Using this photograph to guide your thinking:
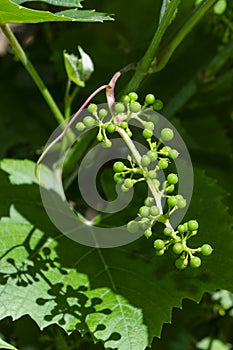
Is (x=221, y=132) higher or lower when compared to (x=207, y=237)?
lower

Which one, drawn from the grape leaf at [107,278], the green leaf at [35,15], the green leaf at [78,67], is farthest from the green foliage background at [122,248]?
the green leaf at [35,15]

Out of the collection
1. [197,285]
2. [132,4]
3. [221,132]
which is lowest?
[221,132]

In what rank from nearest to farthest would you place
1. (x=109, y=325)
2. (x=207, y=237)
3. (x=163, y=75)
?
1. (x=109, y=325)
2. (x=207, y=237)
3. (x=163, y=75)

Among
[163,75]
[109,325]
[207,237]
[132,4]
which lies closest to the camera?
[109,325]

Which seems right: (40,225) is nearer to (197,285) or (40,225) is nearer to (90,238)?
(90,238)

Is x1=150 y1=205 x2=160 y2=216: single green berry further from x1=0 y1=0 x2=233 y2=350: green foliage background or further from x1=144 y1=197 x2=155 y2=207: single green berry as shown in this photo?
x1=0 y1=0 x2=233 y2=350: green foliage background

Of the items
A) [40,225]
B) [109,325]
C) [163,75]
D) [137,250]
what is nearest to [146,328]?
[109,325]

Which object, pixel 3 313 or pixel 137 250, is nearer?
pixel 3 313

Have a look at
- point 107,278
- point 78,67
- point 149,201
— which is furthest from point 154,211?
point 78,67
